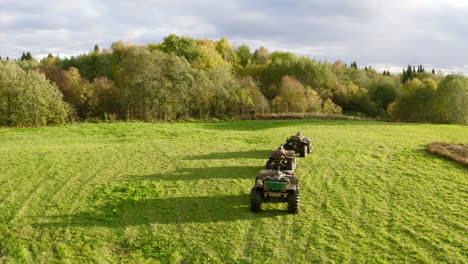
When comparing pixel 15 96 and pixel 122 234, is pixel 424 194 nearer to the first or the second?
pixel 122 234

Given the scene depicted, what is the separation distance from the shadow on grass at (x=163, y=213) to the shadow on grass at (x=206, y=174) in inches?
116

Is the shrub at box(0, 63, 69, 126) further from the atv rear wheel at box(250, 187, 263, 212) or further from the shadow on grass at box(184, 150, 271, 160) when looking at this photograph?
the atv rear wheel at box(250, 187, 263, 212)

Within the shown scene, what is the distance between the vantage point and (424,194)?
53.7 ft

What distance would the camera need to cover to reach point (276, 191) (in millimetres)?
13578

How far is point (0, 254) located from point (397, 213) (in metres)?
13.7

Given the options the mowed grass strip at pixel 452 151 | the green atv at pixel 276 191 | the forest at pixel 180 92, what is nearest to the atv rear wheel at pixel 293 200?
the green atv at pixel 276 191

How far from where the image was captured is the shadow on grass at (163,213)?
1318cm

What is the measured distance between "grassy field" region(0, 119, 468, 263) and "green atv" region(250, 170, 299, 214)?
1.55ft

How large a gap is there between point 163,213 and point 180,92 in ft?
108

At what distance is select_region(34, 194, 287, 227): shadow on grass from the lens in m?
13.2

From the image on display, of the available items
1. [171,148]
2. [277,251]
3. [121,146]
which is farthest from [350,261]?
[121,146]

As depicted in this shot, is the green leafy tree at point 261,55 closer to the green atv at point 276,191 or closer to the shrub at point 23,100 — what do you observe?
the shrub at point 23,100

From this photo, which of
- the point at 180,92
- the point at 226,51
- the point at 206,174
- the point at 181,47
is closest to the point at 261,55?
the point at 226,51

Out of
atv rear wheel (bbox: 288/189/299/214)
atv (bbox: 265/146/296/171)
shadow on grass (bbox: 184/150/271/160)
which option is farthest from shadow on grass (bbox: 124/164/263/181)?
atv rear wheel (bbox: 288/189/299/214)
